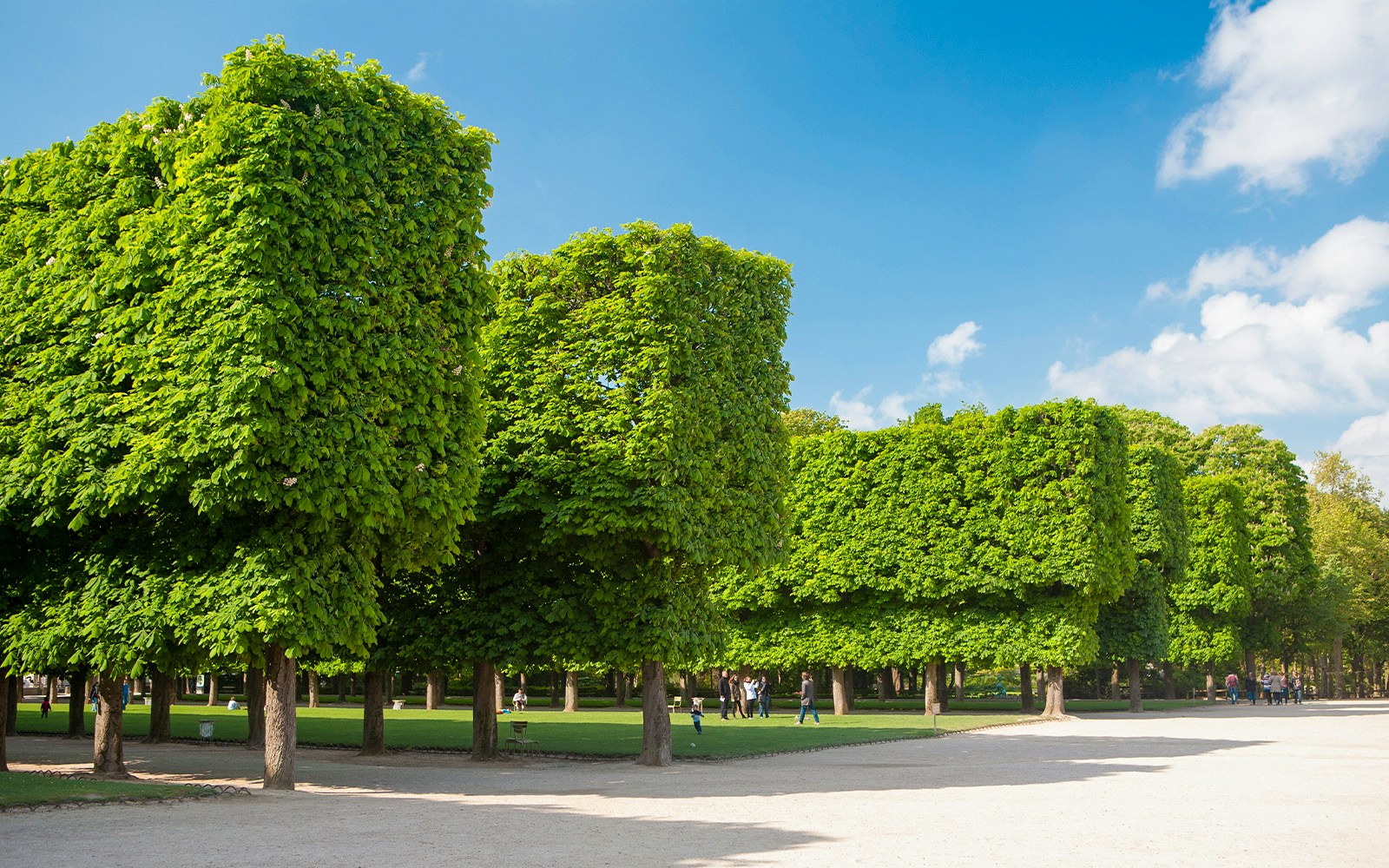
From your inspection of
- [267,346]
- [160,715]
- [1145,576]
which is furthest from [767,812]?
[1145,576]

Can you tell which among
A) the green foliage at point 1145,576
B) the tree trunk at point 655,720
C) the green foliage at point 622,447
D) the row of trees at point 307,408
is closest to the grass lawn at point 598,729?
the tree trunk at point 655,720

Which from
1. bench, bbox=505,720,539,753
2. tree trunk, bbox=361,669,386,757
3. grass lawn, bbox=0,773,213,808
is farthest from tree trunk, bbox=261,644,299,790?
bench, bbox=505,720,539,753

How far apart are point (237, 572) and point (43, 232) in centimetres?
849

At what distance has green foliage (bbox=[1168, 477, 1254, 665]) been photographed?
175ft

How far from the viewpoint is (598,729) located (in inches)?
1372

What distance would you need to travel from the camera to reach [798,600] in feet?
147

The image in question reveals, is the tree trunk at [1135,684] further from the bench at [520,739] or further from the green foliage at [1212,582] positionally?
the bench at [520,739]

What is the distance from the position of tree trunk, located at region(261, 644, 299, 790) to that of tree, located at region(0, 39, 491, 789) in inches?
1.7

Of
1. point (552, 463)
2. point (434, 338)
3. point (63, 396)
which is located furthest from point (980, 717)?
point (63, 396)

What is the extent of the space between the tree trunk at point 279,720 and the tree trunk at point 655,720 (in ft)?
24.9

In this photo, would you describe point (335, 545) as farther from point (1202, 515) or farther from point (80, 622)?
Answer: point (1202, 515)

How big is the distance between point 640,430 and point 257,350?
Answer: 7.94 metres

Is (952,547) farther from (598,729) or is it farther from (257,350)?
(257,350)

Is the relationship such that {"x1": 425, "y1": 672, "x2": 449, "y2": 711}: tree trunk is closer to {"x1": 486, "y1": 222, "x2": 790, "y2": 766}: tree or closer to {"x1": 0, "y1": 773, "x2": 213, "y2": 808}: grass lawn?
{"x1": 486, "y1": 222, "x2": 790, "y2": 766}: tree
